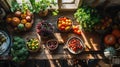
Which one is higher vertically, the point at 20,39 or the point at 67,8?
the point at 67,8

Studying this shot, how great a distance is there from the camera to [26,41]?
5355 millimetres

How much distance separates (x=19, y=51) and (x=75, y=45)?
2.99 ft

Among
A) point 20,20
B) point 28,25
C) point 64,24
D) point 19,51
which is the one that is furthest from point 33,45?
point 64,24

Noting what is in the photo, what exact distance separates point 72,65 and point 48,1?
1.15 m

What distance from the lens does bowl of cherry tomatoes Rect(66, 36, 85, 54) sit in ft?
17.3

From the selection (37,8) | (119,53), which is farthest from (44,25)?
(119,53)

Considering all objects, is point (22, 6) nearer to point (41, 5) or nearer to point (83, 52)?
point (41, 5)

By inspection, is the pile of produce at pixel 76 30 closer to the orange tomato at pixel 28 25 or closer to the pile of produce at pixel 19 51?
the orange tomato at pixel 28 25

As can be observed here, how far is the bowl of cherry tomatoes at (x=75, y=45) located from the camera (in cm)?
527

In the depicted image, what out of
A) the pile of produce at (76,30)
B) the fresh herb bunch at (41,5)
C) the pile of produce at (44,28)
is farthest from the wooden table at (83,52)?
the fresh herb bunch at (41,5)

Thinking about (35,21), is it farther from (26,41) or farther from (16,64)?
(16,64)

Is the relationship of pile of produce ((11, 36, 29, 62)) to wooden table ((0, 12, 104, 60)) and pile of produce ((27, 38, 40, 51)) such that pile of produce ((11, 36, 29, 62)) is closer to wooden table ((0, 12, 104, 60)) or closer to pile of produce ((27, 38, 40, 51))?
pile of produce ((27, 38, 40, 51))

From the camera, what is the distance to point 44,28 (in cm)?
524

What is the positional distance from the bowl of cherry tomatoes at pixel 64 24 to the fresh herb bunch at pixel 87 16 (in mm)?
196
